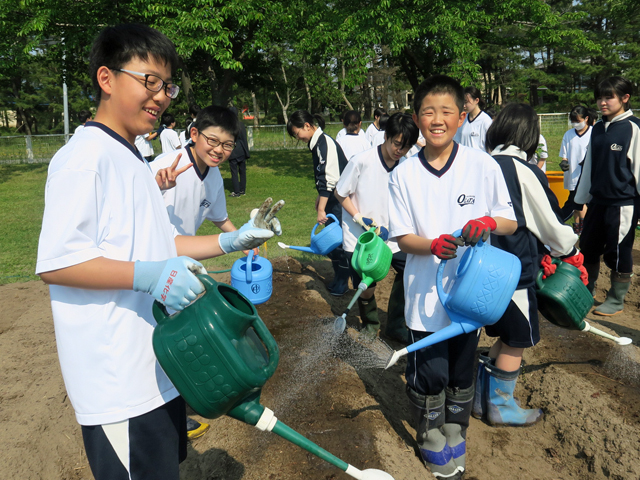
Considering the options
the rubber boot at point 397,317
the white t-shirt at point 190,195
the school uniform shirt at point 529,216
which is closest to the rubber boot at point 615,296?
the rubber boot at point 397,317

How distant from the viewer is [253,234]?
5.96 ft

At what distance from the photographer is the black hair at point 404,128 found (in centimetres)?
363

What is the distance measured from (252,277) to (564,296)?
2.22 meters

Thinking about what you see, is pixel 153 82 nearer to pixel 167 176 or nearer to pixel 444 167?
pixel 167 176

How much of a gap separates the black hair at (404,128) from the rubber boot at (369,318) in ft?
4.38

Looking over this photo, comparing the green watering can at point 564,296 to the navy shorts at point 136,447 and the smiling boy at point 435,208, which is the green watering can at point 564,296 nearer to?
the smiling boy at point 435,208

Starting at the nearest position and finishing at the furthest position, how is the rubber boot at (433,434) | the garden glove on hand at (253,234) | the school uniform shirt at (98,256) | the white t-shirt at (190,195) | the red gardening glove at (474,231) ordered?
the school uniform shirt at (98,256)
the garden glove on hand at (253,234)
the red gardening glove at (474,231)
the rubber boot at (433,434)
the white t-shirt at (190,195)

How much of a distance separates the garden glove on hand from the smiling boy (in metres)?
0.70

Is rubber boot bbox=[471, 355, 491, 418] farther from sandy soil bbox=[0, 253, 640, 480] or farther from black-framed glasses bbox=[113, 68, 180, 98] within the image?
black-framed glasses bbox=[113, 68, 180, 98]

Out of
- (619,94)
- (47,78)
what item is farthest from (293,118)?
(47,78)

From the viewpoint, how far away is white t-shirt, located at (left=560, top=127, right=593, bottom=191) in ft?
23.6

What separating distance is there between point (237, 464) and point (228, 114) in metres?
1.90

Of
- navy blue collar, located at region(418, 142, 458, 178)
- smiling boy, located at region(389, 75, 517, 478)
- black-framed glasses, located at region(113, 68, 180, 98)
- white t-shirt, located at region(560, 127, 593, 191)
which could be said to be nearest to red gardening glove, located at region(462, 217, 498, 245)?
smiling boy, located at region(389, 75, 517, 478)

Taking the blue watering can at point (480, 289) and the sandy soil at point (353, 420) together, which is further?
the sandy soil at point (353, 420)
